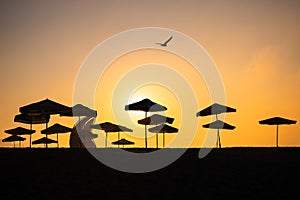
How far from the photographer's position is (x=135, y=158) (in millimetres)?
15664

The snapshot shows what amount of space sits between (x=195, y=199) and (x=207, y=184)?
1428 millimetres

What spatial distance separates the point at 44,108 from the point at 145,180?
40.5 feet

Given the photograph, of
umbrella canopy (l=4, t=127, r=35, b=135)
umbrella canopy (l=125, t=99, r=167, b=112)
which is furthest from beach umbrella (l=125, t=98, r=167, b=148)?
umbrella canopy (l=4, t=127, r=35, b=135)

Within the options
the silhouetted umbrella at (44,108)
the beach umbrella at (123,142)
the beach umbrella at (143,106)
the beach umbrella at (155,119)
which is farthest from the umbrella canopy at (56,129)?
the beach umbrella at (123,142)

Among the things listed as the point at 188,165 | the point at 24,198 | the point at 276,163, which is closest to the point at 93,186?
the point at 24,198

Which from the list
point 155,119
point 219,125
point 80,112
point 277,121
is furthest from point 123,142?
point 277,121

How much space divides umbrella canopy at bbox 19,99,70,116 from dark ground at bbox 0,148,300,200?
26.4 feet

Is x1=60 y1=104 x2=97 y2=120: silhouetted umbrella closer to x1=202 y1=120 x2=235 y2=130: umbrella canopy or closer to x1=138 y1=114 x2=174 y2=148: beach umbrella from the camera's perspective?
x1=138 y1=114 x2=174 y2=148: beach umbrella

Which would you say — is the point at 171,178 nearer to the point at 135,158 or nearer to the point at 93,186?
the point at 93,186

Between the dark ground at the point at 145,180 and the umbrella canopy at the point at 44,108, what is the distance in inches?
316

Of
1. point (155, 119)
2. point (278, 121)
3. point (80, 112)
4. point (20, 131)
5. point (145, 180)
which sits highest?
point (80, 112)

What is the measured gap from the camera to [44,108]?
2253 cm

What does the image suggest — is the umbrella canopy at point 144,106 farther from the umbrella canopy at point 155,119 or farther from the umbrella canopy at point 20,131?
the umbrella canopy at point 20,131

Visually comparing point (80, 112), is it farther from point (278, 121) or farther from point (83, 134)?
point (278, 121)
